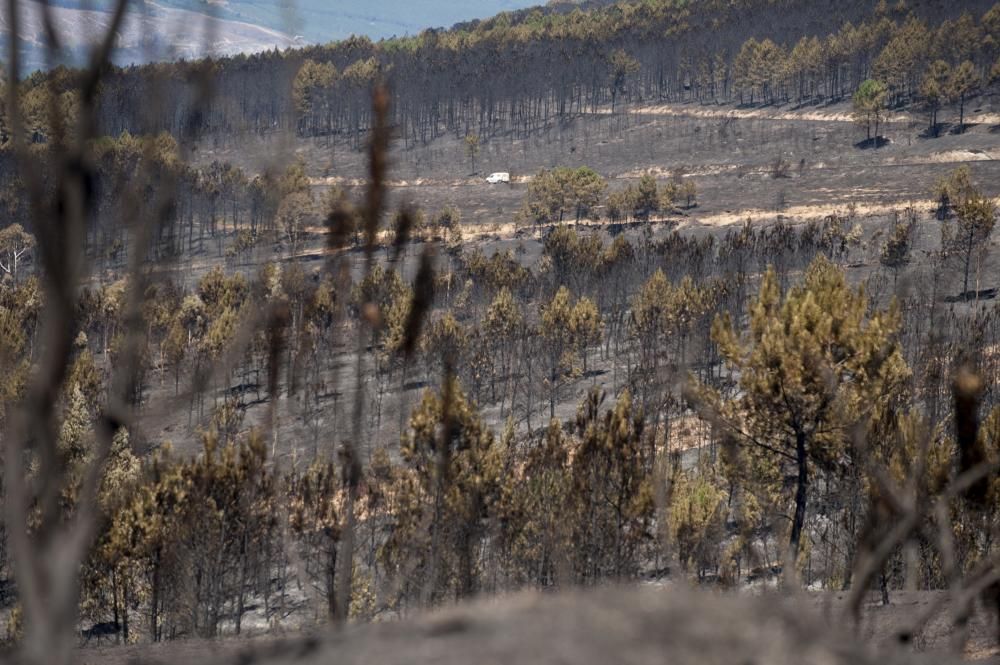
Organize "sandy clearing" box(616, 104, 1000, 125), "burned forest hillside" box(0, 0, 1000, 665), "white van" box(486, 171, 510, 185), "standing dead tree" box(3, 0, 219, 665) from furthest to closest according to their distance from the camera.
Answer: "white van" box(486, 171, 510, 185) → "sandy clearing" box(616, 104, 1000, 125) → "burned forest hillside" box(0, 0, 1000, 665) → "standing dead tree" box(3, 0, 219, 665)

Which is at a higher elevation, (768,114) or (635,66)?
(635,66)

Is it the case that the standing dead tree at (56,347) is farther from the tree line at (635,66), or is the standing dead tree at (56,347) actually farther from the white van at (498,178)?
the white van at (498,178)

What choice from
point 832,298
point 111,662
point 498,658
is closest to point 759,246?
point 832,298

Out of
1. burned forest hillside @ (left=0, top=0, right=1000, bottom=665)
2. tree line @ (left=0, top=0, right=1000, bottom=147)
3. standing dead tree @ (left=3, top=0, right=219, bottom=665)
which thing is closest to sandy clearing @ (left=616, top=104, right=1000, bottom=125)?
burned forest hillside @ (left=0, top=0, right=1000, bottom=665)

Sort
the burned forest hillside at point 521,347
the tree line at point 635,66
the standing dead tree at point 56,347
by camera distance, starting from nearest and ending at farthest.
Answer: the standing dead tree at point 56,347 → the burned forest hillside at point 521,347 → the tree line at point 635,66

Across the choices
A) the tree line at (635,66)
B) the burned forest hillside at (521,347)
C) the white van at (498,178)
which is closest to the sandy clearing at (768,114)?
the burned forest hillside at (521,347)

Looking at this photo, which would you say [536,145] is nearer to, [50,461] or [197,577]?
[197,577]

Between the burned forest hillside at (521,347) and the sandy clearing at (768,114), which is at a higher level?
the sandy clearing at (768,114)

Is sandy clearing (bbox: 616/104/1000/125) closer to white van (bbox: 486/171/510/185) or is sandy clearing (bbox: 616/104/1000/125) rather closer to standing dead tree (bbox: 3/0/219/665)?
white van (bbox: 486/171/510/185)

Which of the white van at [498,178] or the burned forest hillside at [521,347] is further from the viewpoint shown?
the white van at [498,178]

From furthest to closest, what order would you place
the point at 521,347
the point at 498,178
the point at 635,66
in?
the point at 635,66
the point at 498,178
the point at 521,347

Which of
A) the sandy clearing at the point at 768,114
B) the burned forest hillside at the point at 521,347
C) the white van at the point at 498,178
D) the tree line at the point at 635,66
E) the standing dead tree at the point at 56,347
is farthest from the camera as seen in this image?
the white van at the point at 498,178

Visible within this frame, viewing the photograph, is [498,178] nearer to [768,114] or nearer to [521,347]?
[768,114]

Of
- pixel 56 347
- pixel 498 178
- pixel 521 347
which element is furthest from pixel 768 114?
pixel 56 347
